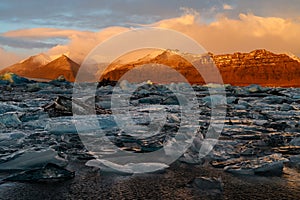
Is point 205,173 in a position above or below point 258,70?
below

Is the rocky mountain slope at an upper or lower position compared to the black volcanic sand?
upper

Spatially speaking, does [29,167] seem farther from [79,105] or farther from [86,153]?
[79,105]

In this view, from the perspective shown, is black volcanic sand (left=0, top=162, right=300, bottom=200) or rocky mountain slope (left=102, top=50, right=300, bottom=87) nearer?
black volcanic sand (left=0, top=162, right=300, bottom=200)

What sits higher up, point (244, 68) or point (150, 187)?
point (244, 68)

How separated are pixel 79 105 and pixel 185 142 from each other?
12.0 feet

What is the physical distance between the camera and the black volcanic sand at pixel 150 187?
2.19m

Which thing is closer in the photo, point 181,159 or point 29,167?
point 29,167

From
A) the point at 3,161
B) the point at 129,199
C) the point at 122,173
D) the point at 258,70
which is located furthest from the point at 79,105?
the point at 258,70

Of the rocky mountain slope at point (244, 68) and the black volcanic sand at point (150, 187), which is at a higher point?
the rocky mountain slope at point (244, 68)

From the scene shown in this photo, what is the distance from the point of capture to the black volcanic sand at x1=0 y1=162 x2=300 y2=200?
219 centimetres

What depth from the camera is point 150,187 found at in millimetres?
2395

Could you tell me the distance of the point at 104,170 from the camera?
279 cm

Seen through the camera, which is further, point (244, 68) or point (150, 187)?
point (244, 68)

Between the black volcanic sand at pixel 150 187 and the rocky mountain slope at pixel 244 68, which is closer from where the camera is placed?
the black volcanic sand at pixel 150 187
